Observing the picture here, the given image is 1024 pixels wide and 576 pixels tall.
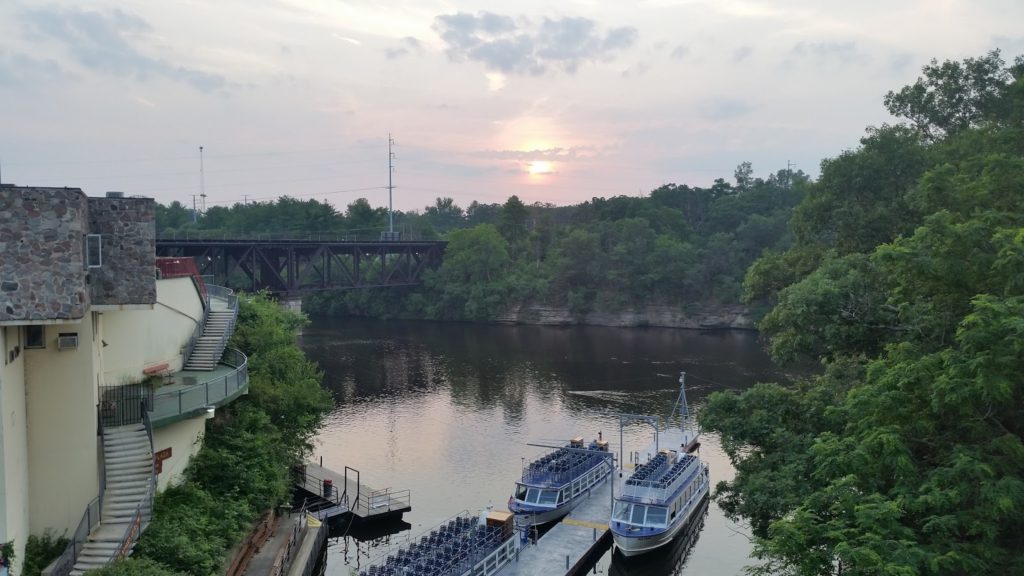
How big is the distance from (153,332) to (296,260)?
186 feet

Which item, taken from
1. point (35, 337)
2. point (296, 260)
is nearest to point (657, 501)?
point (35, 337)

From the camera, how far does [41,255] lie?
16547 mm

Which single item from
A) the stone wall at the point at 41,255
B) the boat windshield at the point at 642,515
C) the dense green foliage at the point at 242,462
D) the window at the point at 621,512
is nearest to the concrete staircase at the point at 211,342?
the dense green foliage at the point at 242,462

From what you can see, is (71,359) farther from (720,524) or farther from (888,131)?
(888,131)

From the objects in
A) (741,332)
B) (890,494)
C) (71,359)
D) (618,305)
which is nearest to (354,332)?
(618,305)

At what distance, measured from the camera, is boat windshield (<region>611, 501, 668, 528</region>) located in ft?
92.4

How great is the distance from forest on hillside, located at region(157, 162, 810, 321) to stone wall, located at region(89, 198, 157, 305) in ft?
253

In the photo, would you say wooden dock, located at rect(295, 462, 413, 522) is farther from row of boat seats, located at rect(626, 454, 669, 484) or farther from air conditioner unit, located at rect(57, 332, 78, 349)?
air conditioner unit, located at rect(57, 332, 78, 349)

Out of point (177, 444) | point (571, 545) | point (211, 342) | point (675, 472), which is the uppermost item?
point (211, 342)

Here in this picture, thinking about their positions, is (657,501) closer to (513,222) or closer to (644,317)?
(644,317)

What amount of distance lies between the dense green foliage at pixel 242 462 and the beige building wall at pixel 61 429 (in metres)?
2.08

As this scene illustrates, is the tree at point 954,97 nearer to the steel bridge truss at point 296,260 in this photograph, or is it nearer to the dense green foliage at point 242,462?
the dense green foliage at point 242,462

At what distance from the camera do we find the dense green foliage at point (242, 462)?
18.6 meters

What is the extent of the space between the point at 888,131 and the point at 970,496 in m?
24.1
